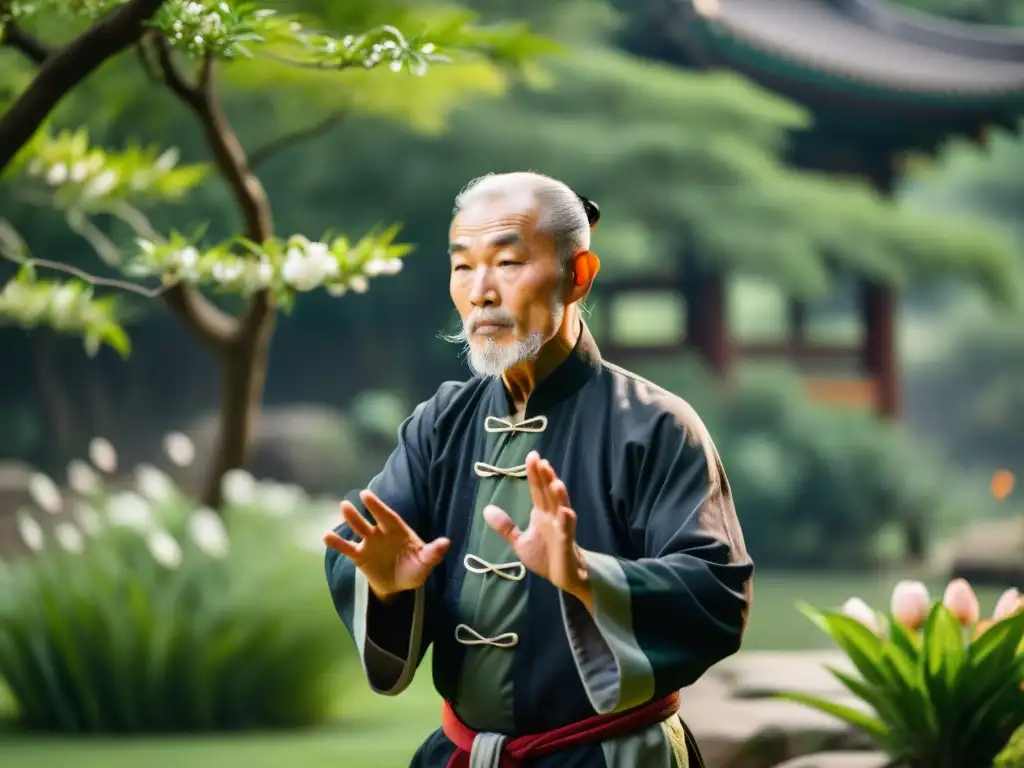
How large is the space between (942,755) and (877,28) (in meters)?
9.00

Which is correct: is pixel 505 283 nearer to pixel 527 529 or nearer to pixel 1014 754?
pixel 527 529

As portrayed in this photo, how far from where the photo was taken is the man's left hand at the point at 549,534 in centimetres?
152

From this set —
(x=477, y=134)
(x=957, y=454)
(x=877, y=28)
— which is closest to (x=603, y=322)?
(x=477, y=134)

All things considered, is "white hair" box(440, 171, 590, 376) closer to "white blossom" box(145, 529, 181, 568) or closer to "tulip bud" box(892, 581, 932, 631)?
"tulip bud" box(892, 581, 932, 631)

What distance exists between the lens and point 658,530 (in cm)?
166

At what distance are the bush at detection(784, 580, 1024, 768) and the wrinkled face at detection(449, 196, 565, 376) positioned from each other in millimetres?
1456

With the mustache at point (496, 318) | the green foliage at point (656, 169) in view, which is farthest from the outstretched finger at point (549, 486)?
the green foliage at point (656, 169)

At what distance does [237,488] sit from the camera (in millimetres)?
4594

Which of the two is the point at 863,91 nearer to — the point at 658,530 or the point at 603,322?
the point at 603,322

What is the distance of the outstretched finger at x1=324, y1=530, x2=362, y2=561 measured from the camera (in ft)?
5.36

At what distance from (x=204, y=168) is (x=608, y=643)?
277cm

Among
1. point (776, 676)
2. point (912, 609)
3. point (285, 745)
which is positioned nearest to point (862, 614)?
point (912, 609)

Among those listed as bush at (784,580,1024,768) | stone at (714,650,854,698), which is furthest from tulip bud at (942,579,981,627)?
stone at (714,650,854,698)

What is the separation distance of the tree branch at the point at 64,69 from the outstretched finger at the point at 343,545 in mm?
1325
